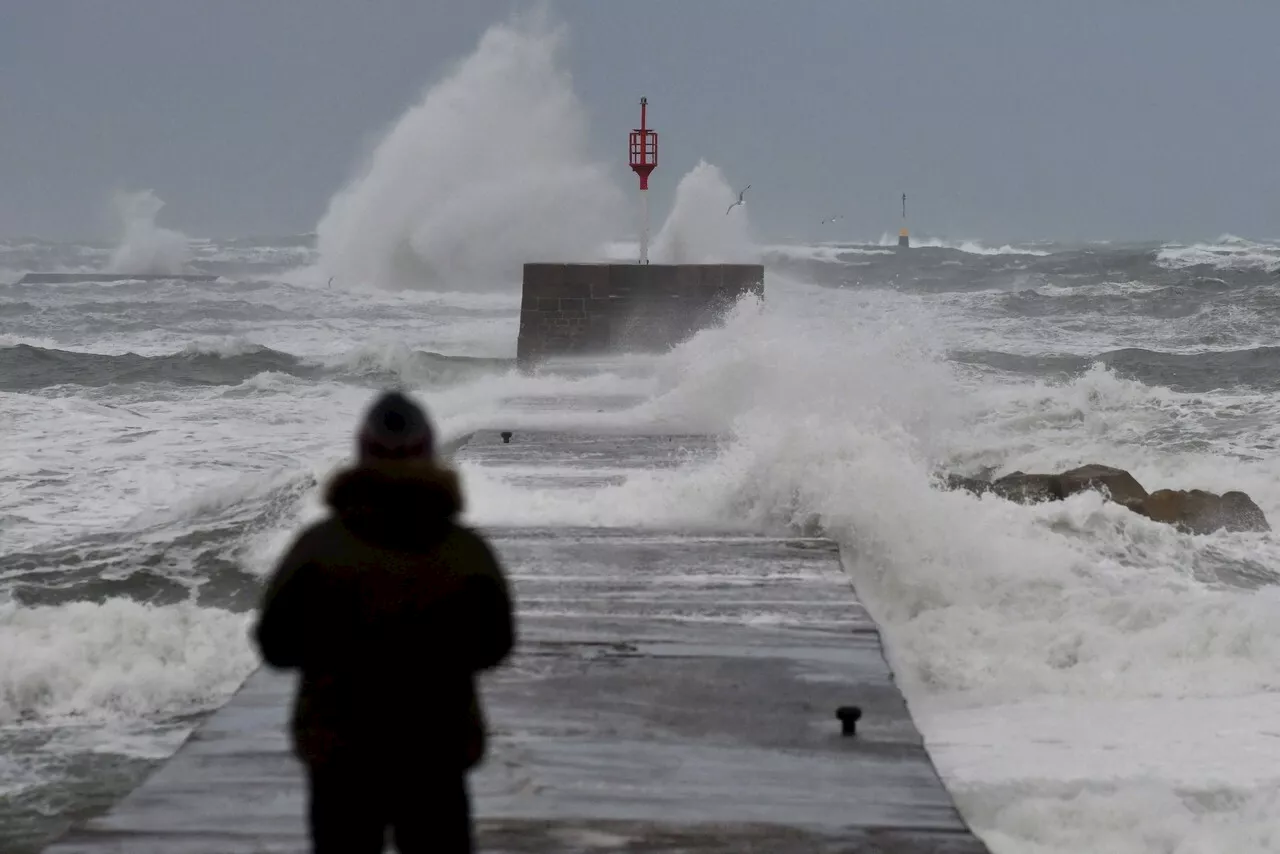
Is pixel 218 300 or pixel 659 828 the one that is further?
pixel 218 300

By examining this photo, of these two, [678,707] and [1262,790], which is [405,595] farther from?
[1262,790]

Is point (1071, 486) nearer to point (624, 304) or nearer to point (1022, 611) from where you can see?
point (1022, 611)

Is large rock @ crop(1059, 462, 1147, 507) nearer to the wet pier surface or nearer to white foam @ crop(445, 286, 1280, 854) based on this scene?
white foam @ crop(445, 286, 1280, 854)

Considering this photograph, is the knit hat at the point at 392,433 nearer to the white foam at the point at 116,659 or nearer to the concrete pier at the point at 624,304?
the white foam at the point at 116,659

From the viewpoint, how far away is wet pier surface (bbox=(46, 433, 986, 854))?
3018 millimetres

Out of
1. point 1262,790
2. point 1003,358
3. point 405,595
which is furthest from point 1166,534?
point 1003,358

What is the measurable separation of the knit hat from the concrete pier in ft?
47.1

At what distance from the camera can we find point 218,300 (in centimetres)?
3481

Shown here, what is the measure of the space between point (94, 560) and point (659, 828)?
589 centimetres

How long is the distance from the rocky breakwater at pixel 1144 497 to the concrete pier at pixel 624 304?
669 cm

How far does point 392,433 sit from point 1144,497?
28.2 ft

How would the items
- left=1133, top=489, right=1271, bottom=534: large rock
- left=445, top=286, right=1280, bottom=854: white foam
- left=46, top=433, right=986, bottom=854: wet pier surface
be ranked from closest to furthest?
left=46, top=433, right=986, bottom=854: wet pier surface → left=445, top=286, right=1280, bottom=854: white foam → left=1133, top=489, right=1271, bottom=534: large rock

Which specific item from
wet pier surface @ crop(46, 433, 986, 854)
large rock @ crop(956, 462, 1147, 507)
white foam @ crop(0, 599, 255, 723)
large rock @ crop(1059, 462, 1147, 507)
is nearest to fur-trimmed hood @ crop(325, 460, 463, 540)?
wet pier surface @ crop(46, 433, 986, 854)

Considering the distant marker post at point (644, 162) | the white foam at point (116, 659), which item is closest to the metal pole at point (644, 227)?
the distant marker post at point (644, 162)
